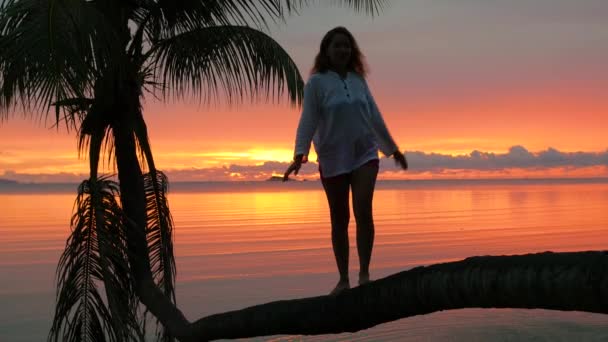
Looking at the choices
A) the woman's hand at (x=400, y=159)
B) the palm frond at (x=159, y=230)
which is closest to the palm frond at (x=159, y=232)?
the palm frond at (x=159, y=230)

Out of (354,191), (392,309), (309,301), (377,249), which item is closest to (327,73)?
(354,191)

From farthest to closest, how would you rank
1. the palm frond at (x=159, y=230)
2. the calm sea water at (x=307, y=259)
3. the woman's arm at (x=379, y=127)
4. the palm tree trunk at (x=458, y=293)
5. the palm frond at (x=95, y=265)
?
the calm sea water at (x=307, y=259)
the palm frond at (x=159, y=230)
the palm frond at (x=95, y=265)
the woman's arm at (x=379, y=127)
the palm tree trunk at (x=458, y=293)

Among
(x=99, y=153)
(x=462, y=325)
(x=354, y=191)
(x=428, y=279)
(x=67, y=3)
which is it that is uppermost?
(x=67, y=3)

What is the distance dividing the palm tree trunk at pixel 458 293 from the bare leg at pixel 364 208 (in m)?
0.69

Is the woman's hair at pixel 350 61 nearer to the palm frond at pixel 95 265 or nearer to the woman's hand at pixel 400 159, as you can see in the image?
the woman's hand at pixel 400 159

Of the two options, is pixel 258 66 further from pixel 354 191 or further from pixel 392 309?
pixel 392 309

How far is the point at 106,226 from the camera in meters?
7.24

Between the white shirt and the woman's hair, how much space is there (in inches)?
3.3

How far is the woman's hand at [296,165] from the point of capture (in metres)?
5.19

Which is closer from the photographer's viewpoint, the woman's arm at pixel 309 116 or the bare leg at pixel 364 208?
the bare leg at pixel 364 208

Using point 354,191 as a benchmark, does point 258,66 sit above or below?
above

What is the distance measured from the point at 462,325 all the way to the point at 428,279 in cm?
896

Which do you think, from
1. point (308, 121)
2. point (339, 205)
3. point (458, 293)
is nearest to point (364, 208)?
point (339, 205)

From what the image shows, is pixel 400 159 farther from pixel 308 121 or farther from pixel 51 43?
pixel 51 43
